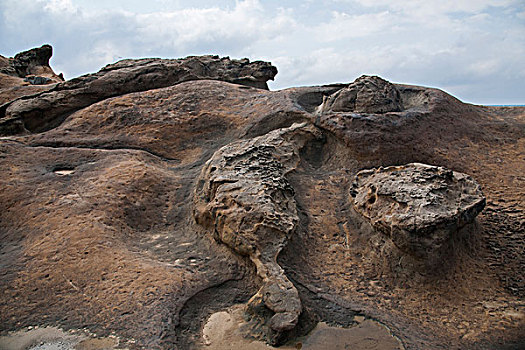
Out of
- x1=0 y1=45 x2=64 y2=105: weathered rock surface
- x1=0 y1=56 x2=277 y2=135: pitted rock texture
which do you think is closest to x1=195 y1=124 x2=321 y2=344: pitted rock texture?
x1=0 y1=56 x2=277 y2=135: pitted rock texture

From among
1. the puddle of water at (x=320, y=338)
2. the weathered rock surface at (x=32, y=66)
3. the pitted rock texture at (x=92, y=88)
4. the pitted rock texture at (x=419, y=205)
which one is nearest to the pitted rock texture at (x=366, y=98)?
the pitted rock texture at (x=419, y=205)

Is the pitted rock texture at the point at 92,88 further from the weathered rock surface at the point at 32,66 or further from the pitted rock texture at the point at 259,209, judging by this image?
the weathered rock surface at the point at 32,66

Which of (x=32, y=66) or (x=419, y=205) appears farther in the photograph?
(x=32, y=66)

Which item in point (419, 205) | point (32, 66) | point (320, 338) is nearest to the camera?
point (320, 338)

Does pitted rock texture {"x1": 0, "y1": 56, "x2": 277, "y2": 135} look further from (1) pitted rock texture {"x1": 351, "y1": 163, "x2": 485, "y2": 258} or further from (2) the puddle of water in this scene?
(2) the puddle of water

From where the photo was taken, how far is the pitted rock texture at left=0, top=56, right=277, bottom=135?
228 inches

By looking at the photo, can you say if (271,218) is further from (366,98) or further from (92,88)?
(92,88)

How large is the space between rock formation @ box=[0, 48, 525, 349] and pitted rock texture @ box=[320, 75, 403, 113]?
0.02 meters

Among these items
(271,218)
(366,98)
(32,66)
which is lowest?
(271,218)

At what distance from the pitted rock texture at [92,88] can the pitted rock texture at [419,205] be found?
4.09 m

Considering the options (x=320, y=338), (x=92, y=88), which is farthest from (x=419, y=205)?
(x=92, y=88)

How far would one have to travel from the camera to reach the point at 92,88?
611 cm

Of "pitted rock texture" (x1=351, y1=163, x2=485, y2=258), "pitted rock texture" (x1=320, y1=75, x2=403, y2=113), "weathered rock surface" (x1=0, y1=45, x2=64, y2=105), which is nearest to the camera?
"pitted rock texture" (x1=351, y1=163, x2=485, y2=258)

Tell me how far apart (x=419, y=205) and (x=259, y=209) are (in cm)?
126
